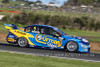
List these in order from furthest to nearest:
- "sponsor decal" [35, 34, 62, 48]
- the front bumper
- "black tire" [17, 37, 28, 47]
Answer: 1. "black tire" [17, 37, 28, 47]
2. "sponsor decal" [35, 34, 62, 48]
3. the front bumper

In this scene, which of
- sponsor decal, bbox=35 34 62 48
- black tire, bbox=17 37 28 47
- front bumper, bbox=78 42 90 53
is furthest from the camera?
black tire, bbox=17 37 28 47

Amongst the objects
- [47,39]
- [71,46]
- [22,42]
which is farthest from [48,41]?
[22,42]

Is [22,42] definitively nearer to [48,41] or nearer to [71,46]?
[48,41]

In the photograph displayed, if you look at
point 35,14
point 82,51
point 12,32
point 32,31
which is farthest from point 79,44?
point 35,14

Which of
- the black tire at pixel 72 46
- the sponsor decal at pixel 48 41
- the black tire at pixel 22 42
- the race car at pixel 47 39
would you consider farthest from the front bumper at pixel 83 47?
the black tire at pixel 22 42


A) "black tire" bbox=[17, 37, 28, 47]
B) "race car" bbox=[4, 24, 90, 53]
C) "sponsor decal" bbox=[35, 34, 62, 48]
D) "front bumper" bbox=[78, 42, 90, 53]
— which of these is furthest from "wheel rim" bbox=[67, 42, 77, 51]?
"black tire" bbox=[17, 37, 28, 47]

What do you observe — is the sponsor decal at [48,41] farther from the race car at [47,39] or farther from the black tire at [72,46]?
the black tire at [72,46]

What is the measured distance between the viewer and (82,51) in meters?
11.4

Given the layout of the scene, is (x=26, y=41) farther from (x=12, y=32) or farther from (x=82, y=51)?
(x=82, y=51)

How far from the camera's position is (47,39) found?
1177 cm

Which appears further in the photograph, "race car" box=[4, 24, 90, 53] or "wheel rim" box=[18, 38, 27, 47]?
"wheel rim" box=[18, 38, 27, 47]

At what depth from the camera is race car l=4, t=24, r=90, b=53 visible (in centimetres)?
1142

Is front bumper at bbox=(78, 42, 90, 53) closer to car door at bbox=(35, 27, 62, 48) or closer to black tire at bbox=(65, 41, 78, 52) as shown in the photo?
black tire at bbox=(65, 41, 78, 52)

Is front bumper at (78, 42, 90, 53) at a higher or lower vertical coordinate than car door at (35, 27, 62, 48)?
lower
